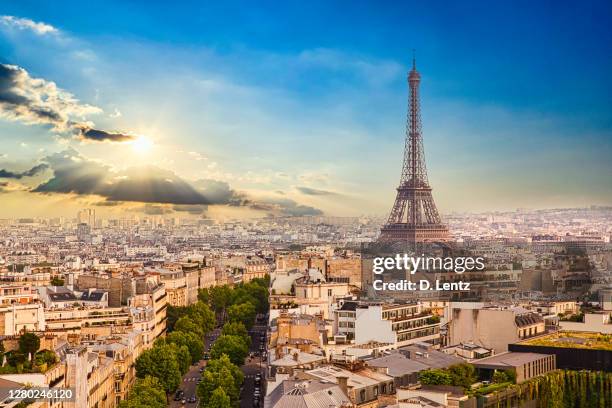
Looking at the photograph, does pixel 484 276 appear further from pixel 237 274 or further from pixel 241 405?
pixel 237 274

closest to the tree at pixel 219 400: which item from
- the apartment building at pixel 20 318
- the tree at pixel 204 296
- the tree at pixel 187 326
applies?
the apartment building at pixel 20 318

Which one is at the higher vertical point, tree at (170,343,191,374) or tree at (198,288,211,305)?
tree at (198,288,211,305)

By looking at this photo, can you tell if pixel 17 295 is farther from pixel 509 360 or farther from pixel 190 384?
pixel 509 360

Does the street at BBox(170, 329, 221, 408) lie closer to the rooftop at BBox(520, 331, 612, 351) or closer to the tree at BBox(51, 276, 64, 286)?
the rooftop at BBox(520, 331, 612, 351)

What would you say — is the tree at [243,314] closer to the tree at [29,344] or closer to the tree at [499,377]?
the tree at [29,344]

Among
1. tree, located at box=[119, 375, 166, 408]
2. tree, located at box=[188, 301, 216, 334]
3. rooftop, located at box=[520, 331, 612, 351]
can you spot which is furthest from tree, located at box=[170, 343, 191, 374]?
rooftop, located at box=[520, 331, 612, 351]

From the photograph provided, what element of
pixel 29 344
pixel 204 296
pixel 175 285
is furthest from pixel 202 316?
pixel 29 344

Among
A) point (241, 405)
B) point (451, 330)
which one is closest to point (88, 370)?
point (241, 405)
